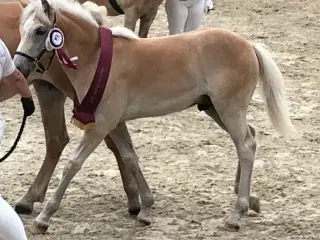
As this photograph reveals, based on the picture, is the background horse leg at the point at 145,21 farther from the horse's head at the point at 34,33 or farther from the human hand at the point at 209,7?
the horse's head at the point at 34,33

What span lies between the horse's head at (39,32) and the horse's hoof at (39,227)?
82cm

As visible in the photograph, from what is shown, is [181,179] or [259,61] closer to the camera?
[259,61]

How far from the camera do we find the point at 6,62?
11.7 ft

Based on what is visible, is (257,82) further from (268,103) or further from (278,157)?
(278,157)

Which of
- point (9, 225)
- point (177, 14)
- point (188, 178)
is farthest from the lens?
point (177, 14)

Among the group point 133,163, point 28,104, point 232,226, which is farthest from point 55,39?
point 232,226

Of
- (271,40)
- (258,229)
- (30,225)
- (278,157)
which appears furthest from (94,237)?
(271,40)

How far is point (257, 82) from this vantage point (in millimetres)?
4633

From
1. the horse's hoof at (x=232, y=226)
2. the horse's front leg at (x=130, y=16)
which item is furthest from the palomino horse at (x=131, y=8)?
the horse's hoof at (x=232, y=226)

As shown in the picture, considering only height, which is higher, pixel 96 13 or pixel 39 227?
pixel 96 13

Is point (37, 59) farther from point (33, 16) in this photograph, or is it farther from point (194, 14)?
point (194, 14)

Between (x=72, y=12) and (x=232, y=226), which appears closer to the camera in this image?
(x=72, y=12)

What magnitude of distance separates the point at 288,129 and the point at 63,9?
1.45m

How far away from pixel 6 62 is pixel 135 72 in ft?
3.19
